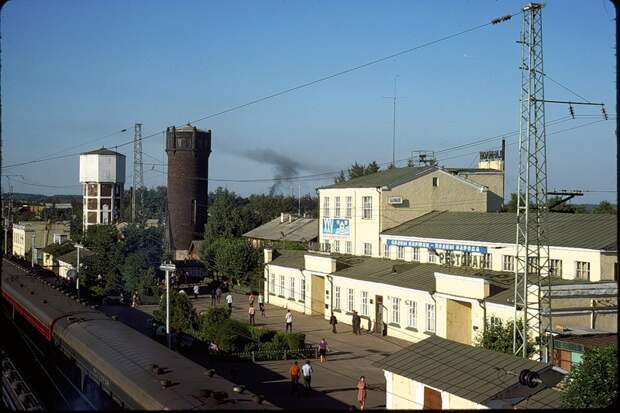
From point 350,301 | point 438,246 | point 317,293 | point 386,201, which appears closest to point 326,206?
point 386,201

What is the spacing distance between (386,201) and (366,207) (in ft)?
5.35

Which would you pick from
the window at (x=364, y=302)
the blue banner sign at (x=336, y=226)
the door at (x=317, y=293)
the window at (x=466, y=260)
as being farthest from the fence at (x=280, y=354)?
the blue banner sign at (x=336, y=226)

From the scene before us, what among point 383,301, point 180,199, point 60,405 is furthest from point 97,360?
point 180,199

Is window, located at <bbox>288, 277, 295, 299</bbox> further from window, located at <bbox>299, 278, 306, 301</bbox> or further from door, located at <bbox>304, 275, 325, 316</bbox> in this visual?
door, located at <bbox>304, 275, 325, 316</bbox>

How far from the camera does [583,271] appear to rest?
27547 millimetres

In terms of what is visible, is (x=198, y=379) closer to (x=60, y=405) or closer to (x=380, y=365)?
(x=60, y=405)

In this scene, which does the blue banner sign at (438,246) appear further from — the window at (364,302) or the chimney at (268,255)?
the chimney at (268,255)

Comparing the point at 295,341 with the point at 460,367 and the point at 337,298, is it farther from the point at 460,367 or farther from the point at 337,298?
the point at 460,367

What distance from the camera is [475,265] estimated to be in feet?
106

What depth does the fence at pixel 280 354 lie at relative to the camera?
25938 mm

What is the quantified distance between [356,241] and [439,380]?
24862 mm

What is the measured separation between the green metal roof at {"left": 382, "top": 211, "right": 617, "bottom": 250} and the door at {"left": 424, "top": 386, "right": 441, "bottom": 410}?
13484mm

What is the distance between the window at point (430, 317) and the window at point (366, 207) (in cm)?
1124

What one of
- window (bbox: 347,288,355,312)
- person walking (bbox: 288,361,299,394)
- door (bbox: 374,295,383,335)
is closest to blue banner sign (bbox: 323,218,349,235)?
window (bbox: 347,288,355,312)
